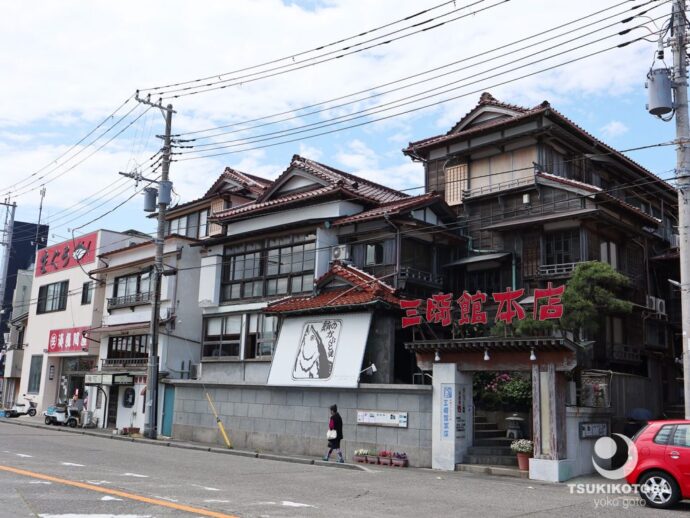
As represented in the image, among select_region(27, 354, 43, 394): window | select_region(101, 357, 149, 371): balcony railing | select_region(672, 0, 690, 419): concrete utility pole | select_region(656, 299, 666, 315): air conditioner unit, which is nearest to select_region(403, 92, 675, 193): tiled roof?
select_region(656, 299, 666, 315): air conditioner unit

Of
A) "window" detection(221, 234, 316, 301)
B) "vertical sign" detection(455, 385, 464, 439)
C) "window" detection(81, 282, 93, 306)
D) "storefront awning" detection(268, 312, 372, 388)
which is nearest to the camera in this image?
"vertical sign" detection(455, 385, 464, 439)

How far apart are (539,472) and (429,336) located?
8768 mm

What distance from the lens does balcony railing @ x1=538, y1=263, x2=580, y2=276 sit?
82.2 feet

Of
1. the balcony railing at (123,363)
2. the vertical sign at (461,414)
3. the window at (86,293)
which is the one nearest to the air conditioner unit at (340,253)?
the vertical sign at (461,414)

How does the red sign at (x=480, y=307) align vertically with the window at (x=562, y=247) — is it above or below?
below

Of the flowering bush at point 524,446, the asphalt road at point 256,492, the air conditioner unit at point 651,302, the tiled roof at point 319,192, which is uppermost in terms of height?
the tiled roof at point 319,192

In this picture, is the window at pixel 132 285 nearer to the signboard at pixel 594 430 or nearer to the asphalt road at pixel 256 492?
the asphalt road at pixel 256 492

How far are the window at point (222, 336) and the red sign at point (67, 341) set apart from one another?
11372mm

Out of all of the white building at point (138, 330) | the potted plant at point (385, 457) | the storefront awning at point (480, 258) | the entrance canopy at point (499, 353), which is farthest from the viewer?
the white building at point (138, 330)

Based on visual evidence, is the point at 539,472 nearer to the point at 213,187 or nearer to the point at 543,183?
the point at 543,183

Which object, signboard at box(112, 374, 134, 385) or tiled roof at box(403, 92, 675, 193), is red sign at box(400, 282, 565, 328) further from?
signboard at box(112, 374, 134, 385)

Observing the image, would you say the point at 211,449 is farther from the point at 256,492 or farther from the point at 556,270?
the point at 556,270

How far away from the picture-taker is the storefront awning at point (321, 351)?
884 inches

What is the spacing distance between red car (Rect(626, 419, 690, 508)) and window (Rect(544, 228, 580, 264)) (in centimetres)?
1344
